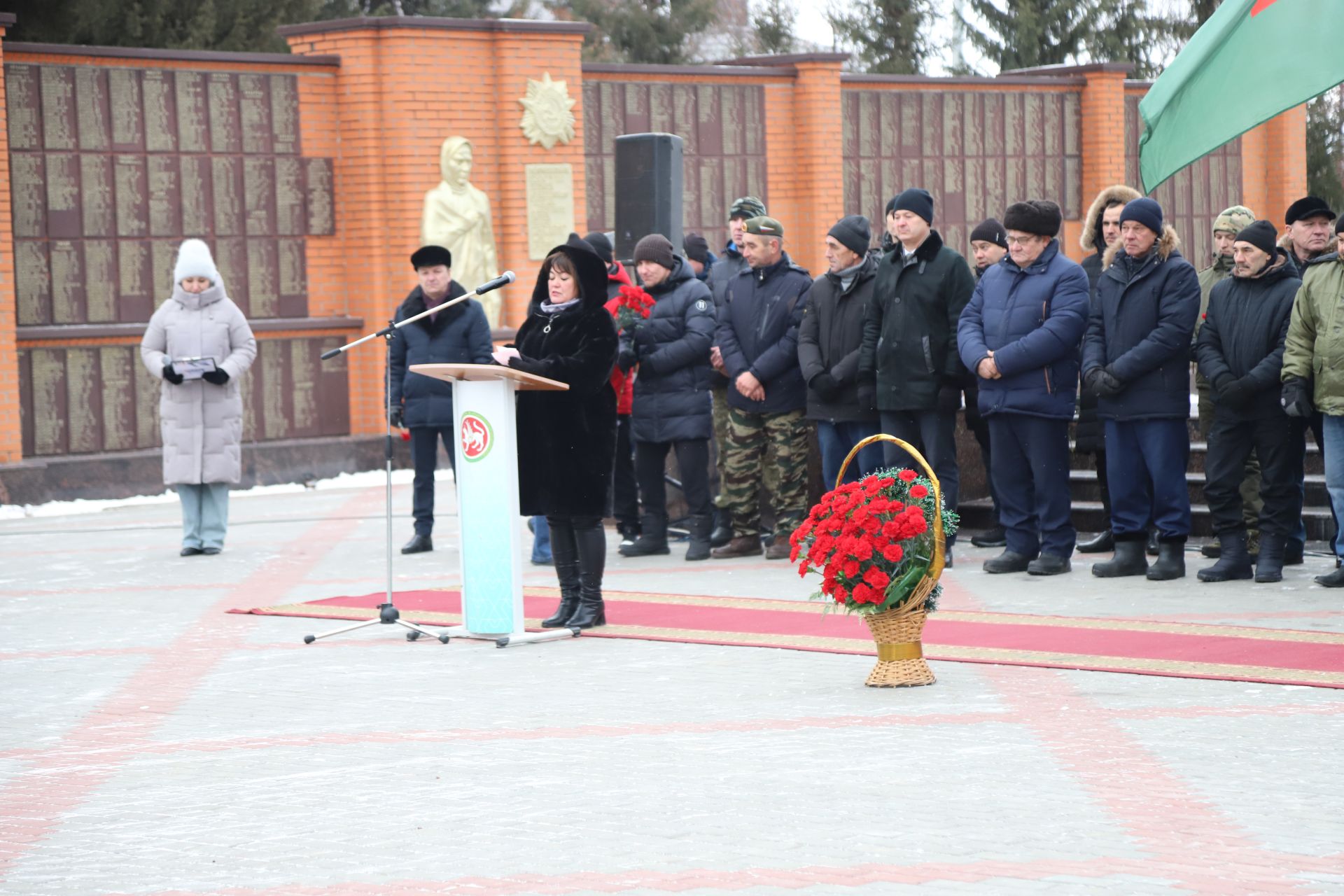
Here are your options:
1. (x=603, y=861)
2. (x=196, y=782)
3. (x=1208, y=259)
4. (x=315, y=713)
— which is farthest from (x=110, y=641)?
(x=1208, y=259)

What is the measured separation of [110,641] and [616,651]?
250 cm

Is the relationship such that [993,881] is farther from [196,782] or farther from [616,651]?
[616,651]

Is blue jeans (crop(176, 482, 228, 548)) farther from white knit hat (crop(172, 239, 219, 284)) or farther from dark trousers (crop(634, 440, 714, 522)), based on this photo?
dark trousers (crop(634, 440, 714, 522))

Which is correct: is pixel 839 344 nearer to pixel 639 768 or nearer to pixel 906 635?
pixel 906 635

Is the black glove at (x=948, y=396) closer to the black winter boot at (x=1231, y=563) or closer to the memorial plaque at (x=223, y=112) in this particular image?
the black winter boot at (x=1231, y=563)

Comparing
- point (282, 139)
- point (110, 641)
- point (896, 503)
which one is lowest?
point (110, 641)

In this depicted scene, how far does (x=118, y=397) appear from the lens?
16125mm

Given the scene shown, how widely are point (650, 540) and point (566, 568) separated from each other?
115 inches

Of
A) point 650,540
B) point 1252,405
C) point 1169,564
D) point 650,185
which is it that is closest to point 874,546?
point 1169,564

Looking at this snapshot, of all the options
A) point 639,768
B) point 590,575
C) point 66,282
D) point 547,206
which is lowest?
point 639,768

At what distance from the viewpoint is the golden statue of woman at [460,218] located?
57.1 ft

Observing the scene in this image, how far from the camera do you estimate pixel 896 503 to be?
7645mm

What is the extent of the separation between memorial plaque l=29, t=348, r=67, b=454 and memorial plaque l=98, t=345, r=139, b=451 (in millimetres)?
330

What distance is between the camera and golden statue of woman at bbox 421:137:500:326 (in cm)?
1739
